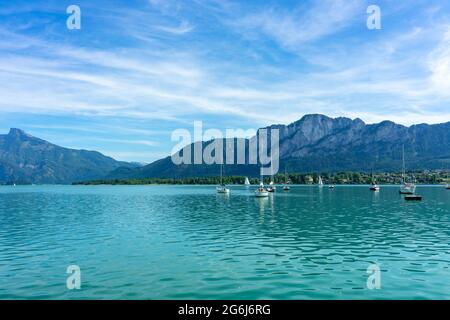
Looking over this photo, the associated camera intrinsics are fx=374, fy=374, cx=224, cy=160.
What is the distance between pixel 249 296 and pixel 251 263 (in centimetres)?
1129

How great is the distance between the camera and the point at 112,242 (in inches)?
2112

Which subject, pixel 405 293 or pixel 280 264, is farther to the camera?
pixel 280 264

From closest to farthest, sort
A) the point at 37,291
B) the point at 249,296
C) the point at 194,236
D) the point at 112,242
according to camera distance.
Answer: the point at 249,296 < the point at 37,291 < the point at 112,242 < the point at 194,236

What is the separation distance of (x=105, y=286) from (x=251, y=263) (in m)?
15.3
